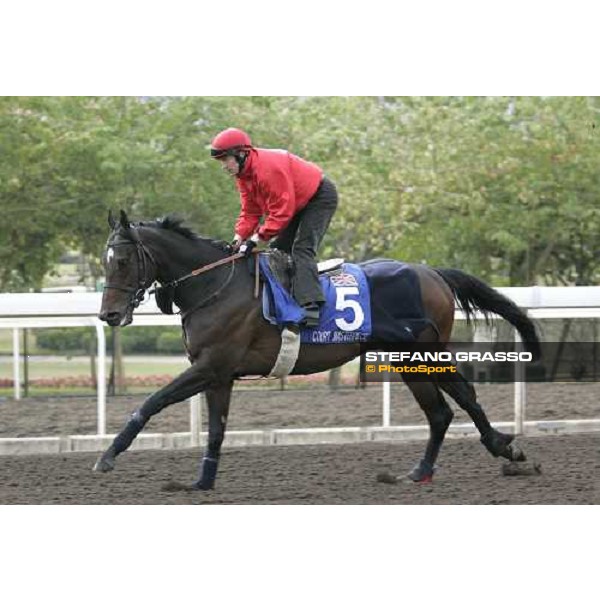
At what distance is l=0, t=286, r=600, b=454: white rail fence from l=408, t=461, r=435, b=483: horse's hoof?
6.93 feet

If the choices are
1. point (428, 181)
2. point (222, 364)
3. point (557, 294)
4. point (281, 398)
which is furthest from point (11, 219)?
point (222, 364)

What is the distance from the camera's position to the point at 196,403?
30.6 feet

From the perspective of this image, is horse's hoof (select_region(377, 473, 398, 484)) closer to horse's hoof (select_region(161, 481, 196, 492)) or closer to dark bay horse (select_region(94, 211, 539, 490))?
dark bay horse (select_region(94, 211, 539, 490))

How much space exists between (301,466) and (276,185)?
2022 millimetres

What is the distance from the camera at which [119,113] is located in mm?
14422

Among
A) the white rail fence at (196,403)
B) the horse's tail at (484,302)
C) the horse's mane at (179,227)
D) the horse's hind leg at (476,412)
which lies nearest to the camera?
the horse's mane at (179,227)

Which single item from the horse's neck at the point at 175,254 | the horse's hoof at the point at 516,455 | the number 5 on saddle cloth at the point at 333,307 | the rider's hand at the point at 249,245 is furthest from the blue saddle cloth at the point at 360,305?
the horse's hoof at the point at 516,455

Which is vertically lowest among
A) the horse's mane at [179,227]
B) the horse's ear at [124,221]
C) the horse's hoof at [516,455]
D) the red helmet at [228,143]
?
the horse's hoof at [516,455]

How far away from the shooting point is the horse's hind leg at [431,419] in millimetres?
7559

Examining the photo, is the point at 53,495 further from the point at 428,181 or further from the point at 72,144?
the point at 428,181

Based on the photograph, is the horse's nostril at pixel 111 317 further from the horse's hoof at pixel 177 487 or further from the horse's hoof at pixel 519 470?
the horse's hoof at pixel 519 470

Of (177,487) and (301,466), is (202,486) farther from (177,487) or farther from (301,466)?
(301,466)

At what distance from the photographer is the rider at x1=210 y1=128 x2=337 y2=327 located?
712 cm

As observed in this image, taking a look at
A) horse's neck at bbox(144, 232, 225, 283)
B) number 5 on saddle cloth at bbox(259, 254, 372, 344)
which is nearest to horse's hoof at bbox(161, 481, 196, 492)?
number 5 on saddle cloth at bbox(259, 254, 372, 344)
